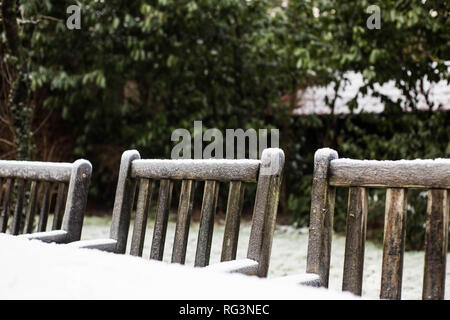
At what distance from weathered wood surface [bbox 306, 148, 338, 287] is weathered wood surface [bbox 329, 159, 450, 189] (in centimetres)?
2

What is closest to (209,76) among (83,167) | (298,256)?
(298,256)

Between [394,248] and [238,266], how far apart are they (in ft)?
1.19

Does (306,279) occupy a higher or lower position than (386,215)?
lower

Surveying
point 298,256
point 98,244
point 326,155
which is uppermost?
point 326,155

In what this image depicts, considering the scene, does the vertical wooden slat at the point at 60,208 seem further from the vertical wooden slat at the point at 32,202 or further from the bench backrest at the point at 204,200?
the bench backrest at the point at 204,200

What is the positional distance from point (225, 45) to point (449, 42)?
2.94 m

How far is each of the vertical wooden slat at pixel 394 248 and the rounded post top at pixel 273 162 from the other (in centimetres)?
30

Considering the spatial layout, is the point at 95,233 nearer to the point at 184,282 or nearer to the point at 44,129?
the point at 44,129

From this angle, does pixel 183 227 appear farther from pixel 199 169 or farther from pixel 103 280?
pixel 103 280

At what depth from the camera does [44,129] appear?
23.0 feet

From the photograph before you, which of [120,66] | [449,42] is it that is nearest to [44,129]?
[120,66]

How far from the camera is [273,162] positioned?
1.40 meters

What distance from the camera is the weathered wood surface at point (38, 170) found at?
1.84m

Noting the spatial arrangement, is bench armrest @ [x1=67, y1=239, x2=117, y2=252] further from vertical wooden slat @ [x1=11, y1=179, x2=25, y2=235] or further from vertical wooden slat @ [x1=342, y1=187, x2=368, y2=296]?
vertical wooden slat @ [x1=342, y1=187, x2=368, y2=296]
